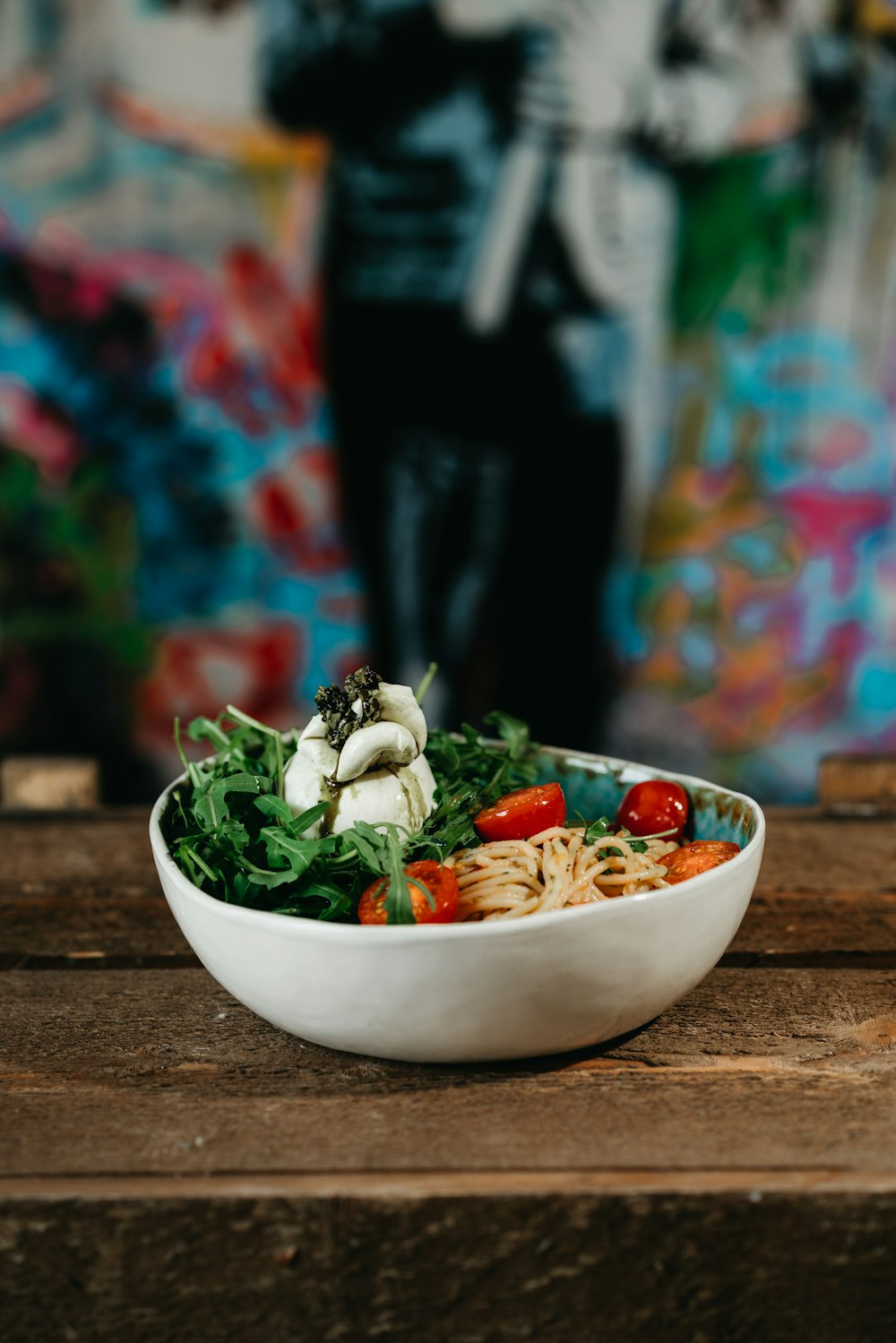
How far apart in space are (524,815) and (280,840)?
208 mm

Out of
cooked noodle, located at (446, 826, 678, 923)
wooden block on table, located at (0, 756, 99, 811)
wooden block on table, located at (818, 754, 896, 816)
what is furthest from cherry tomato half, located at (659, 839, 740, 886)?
wooden block on table, located at (0, 756, 99, 811)

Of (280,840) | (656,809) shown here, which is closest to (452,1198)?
(280,840)

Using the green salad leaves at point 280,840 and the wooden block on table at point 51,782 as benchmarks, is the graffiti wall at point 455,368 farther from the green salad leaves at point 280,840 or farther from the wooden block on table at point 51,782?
the green salad leaves at point 280,840

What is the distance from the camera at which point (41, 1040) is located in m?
0.80

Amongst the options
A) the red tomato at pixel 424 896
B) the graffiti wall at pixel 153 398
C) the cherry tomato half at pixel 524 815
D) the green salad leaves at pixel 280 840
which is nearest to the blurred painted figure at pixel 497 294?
the graffiti wall at pixel 153 398

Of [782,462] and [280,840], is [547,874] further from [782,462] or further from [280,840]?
[782,462]

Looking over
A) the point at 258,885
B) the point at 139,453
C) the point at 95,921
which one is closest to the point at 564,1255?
the point at 258,885

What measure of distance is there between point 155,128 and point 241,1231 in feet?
9.02

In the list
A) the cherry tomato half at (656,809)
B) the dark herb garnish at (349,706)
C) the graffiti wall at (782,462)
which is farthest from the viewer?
the graffiti wall at (782,462)

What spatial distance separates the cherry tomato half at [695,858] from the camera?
81cm

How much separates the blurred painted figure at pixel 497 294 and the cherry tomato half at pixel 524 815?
6.77ft

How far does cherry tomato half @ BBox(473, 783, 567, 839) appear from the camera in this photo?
863mm

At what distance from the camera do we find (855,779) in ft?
4.70

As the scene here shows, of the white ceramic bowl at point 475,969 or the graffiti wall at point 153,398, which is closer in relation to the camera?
the white ceramic bowl at point 475,969
